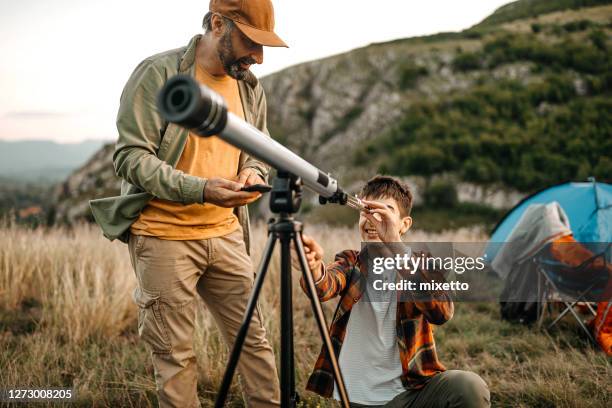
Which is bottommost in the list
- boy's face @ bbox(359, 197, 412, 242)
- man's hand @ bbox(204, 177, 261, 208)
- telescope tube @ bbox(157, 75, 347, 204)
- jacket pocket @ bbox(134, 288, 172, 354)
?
jacket pocket @ bbox(134, 288, 172, 354)

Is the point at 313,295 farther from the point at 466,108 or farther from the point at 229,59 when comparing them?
the point at 466,108

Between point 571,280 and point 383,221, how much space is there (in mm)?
3511

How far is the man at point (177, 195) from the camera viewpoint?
232 centimetres

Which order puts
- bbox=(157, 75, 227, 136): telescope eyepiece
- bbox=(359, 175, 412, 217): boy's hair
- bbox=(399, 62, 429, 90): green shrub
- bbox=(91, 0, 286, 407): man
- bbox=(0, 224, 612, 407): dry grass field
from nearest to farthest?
bbox=(157, 75, 227, 136): telescope eyepiece < bbox=(91, 0, 286, 407): man < bbox=(359, 175, 412, 217): boy's hair < bbox=(0, 224, 612, 407): dry grass field < bbox=(399, 62, 429, 90): green shrub

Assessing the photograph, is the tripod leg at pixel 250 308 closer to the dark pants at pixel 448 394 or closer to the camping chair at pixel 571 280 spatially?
the dark pants at pixel 448 394

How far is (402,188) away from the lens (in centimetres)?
271

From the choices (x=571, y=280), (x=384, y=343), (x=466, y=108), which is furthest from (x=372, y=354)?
(x=466, y=108)

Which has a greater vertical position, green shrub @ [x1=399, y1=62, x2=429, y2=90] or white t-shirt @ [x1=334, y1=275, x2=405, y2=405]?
green shrub @ [x1=399, y1=62, x2=429, y2=90]

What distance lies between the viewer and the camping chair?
15.4 ft

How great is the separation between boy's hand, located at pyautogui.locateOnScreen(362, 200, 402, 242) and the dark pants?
668 millimetres

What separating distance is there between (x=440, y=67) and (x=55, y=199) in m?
30.9

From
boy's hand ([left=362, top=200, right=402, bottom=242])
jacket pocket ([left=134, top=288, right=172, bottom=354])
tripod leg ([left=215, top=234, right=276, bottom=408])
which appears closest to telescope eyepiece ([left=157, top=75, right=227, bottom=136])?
tripod leg ([left=215, top=234, right=276, bottom=408])

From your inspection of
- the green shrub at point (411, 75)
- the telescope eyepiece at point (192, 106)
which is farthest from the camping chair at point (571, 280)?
the green shrub at point (411, 75)

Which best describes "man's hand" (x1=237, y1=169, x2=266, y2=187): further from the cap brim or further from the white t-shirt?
the white t-shirt
